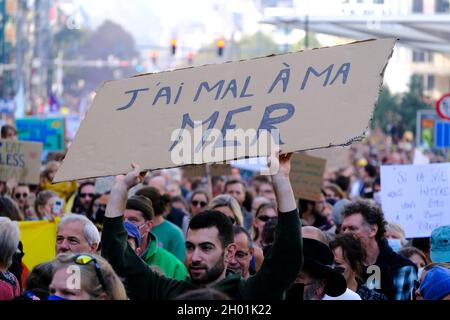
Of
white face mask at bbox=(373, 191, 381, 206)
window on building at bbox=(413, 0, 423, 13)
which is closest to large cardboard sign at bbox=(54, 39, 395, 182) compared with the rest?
white face mask at bbox=(373, 191, 381, 206)

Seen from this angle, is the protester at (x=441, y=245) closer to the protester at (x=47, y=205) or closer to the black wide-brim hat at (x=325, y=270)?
the black wide-brim hat at (x=325, y=270)

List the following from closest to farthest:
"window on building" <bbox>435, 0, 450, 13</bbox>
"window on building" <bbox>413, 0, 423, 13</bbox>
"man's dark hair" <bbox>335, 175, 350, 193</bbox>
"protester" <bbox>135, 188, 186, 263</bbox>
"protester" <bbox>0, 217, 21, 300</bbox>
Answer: "protester" <bbox>0, 217, 21, 300</bbox> → "protester" <bbox>135, 188, 186, 263</bbox> → "man's dark hair" <bbox>335, 175, 350, 193</bbox> → "window on building" <bbox>435, 0, 450, 13</bbox> → "window on building" <bbox>413, 0, 423, 13</bbox>

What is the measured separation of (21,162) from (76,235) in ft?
20.0

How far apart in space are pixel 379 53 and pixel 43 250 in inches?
172

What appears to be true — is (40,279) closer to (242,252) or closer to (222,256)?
(222,256)

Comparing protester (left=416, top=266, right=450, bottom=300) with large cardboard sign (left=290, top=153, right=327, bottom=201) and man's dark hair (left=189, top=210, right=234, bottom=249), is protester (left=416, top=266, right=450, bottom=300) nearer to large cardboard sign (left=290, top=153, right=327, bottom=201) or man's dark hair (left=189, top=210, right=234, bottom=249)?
man's dark hair (left=189, top=210, right=234, bottom=249)

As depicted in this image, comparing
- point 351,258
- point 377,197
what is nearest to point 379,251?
point 351,258

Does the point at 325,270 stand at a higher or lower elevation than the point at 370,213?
lower

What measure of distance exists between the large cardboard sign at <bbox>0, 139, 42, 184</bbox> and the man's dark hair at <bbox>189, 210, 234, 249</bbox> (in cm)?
768

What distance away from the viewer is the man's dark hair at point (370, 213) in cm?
802

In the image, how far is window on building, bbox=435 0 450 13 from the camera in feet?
240

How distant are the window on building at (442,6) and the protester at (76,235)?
6693 centimetres

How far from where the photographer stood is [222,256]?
222 inches

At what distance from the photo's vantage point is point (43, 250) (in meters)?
9.45
